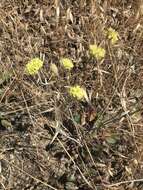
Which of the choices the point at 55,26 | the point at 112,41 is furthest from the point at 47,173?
the point at 55,26

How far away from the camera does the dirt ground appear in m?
1.86

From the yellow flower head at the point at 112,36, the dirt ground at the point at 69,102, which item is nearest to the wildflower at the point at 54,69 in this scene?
the dirt ground at the point at 69,102

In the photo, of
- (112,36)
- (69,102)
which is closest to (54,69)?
(69,102)

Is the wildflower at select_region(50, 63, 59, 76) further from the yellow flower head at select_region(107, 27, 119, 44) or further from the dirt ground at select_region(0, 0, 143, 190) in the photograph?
the yellow flower head at select_region(107, 27, 119, 44)

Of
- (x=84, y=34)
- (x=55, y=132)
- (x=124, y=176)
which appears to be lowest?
(x=124, y=176)

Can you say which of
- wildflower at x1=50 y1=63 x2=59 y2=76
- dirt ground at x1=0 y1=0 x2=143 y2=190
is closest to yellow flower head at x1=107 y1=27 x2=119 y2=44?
dirt ground at x1=0 y1=0 x2=143 y2=190

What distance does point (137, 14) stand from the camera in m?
2.28

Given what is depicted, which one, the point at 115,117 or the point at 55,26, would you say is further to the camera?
the point at 55,26

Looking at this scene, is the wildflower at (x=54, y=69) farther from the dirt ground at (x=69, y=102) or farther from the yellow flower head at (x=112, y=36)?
the yellow flower head at (x=112, y=36)

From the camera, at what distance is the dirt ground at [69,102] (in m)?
1.86

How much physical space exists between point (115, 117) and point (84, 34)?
0.49m

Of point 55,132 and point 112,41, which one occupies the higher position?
point 112,41

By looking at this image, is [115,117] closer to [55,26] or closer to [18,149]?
[18,149]

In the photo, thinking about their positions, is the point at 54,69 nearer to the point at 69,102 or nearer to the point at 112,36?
the point at 69,102
